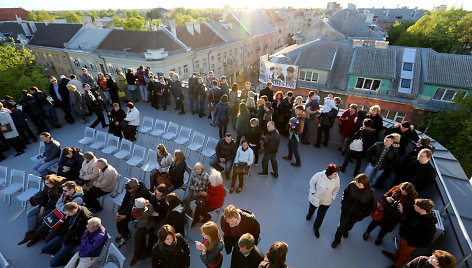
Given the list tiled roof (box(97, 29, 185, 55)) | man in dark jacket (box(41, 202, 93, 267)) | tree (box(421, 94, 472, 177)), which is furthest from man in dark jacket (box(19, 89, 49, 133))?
tree (box(421, 94, 472, 177))

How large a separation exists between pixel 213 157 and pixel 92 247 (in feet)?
11.6

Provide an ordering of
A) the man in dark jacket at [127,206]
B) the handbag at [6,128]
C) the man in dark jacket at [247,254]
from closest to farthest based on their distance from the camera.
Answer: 1. the man in dark jacket at [247,254]
2. the man in dark jacket at [127,206]
3. the handbag at [6,128]

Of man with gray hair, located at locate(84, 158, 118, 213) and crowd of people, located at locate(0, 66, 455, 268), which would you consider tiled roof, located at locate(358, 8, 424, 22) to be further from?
man with gray hair, located at locate(84, 158, 118, 213)

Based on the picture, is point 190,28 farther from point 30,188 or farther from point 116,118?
point 30,188

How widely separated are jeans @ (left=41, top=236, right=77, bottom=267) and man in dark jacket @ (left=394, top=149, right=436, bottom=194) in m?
7.15

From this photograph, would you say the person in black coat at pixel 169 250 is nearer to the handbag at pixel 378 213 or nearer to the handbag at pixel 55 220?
the handbag at pixel 55 220

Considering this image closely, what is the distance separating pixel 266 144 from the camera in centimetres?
607

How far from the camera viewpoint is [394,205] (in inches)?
167

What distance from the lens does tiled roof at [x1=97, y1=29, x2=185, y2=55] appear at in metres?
28.2

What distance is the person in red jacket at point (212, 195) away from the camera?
473 cm

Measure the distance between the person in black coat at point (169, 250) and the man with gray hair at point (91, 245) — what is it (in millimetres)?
1066

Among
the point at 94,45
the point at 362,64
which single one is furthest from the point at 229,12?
the point at 362,64

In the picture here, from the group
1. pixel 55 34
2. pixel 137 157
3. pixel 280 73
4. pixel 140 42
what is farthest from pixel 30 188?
pixel 55 34

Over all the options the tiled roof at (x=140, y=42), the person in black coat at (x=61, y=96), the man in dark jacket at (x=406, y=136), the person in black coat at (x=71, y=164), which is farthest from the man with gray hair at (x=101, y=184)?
the tiled roof at (x=140, y=42)
